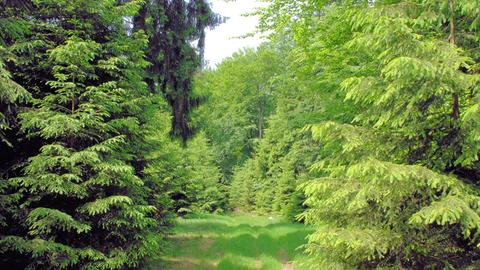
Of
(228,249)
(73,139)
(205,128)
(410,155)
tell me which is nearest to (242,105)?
(205,128)

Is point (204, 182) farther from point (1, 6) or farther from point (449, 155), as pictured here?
point (449, 155)

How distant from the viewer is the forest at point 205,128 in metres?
4.53

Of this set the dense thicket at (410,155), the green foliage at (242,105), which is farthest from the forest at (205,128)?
the green foliage at (242,105)

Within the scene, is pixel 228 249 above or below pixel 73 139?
below

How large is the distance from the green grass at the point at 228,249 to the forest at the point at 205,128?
0.32 ft

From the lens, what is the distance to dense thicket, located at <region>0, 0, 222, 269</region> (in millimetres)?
7492

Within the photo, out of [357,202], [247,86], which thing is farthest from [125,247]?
[247,86]

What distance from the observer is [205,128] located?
13.5 metres

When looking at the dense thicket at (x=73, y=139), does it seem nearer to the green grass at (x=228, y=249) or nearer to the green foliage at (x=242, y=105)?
the green grass at (x=228, y=249)

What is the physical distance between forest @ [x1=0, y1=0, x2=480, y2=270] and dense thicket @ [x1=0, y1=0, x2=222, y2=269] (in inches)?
1.7

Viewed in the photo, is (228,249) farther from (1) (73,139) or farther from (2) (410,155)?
(2) (410,155)

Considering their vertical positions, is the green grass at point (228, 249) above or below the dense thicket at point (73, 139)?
below

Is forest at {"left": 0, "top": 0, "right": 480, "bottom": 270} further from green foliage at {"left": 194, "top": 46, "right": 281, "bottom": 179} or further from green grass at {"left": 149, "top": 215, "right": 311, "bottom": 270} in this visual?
green foliage at {"left": 194, "top": 46, "right": 281, "bottom": 179}

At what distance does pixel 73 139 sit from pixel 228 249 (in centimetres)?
676
